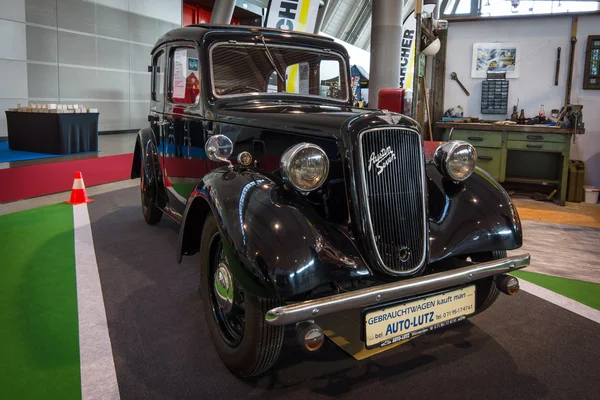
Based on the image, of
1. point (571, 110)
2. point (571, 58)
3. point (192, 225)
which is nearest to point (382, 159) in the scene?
point (192, 225)

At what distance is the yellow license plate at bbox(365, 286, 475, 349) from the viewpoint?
69.9 inches

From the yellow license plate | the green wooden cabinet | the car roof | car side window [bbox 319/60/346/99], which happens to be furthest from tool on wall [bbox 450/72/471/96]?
the yellow license plate

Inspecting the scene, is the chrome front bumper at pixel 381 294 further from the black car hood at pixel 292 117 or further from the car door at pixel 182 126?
the car door at pixel 182 126

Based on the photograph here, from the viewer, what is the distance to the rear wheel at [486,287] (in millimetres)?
2334

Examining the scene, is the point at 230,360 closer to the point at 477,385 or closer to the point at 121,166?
the point at 477,385

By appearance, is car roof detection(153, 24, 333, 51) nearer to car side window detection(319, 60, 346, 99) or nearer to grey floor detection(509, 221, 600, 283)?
car side window detection(319, 60, 346, 99)

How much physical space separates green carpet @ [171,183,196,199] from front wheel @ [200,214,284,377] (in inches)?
39.5

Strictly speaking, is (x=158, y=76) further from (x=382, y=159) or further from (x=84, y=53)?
(x=84, y=53)

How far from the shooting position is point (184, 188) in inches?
131

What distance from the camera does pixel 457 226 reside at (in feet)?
7.13

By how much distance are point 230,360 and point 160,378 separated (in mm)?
306

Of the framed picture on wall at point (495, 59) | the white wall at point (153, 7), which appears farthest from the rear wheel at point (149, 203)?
the white wall at point (153, 7)

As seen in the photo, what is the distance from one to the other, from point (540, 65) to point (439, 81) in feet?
4.11

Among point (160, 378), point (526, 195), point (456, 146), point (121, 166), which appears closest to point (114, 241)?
point (160, 378)
